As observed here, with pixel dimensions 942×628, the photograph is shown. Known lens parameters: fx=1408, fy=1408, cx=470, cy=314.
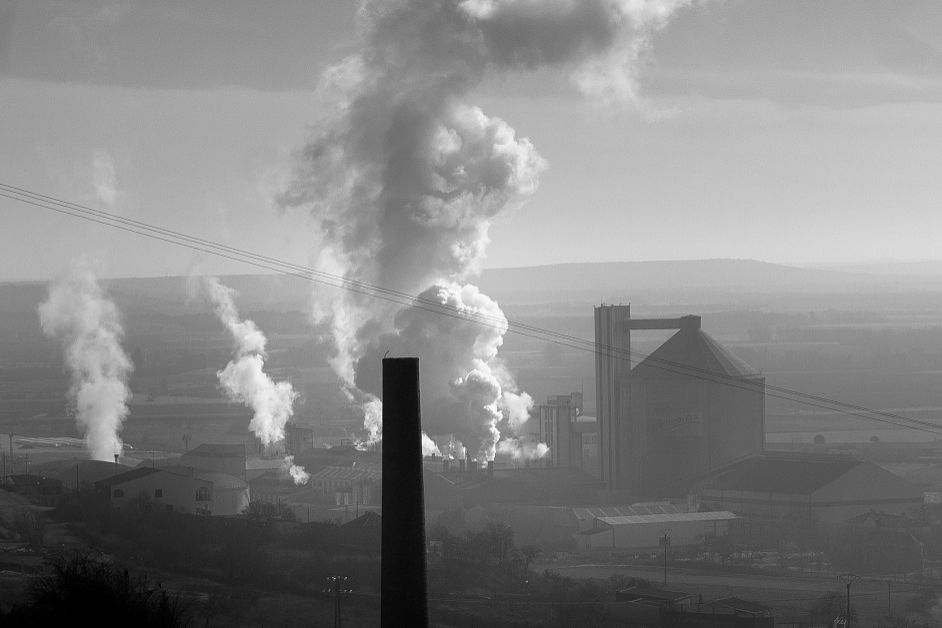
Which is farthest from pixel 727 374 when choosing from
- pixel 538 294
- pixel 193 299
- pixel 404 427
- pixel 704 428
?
pixel 538 294

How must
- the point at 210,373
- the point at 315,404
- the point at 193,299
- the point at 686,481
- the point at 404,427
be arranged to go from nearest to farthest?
1. the point at 404,427
2. the point at 686,481
3. the point at 315,404
4. the point at 210,373
5. the point at 193,299

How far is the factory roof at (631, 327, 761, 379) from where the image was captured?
4981cm

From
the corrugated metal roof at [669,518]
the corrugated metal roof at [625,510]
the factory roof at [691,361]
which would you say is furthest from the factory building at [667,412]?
the corrugated metal roof at [669,518]

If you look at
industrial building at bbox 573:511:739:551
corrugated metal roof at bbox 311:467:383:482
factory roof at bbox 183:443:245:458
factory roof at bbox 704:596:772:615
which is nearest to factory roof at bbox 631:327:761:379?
industrial building at bbox 573:511:739:551

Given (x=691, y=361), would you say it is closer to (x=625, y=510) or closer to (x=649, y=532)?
(x=625, y=510)

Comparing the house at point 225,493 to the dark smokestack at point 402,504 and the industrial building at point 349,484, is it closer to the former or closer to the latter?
the industrial building at point 349,484

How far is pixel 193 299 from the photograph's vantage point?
12056 centimetres

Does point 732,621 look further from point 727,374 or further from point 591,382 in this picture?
point 591,382

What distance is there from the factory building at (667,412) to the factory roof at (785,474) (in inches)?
90.1

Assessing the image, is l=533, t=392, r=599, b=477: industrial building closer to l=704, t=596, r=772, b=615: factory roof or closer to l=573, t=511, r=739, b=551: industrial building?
l=573, t=511, r=739, b=551: industrial building

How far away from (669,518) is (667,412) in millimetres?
8982

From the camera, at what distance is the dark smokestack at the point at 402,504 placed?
18.5 m

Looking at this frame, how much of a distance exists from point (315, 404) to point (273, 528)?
53.7 meters

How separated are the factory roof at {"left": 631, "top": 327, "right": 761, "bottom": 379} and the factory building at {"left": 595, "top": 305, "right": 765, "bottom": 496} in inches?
1.4
